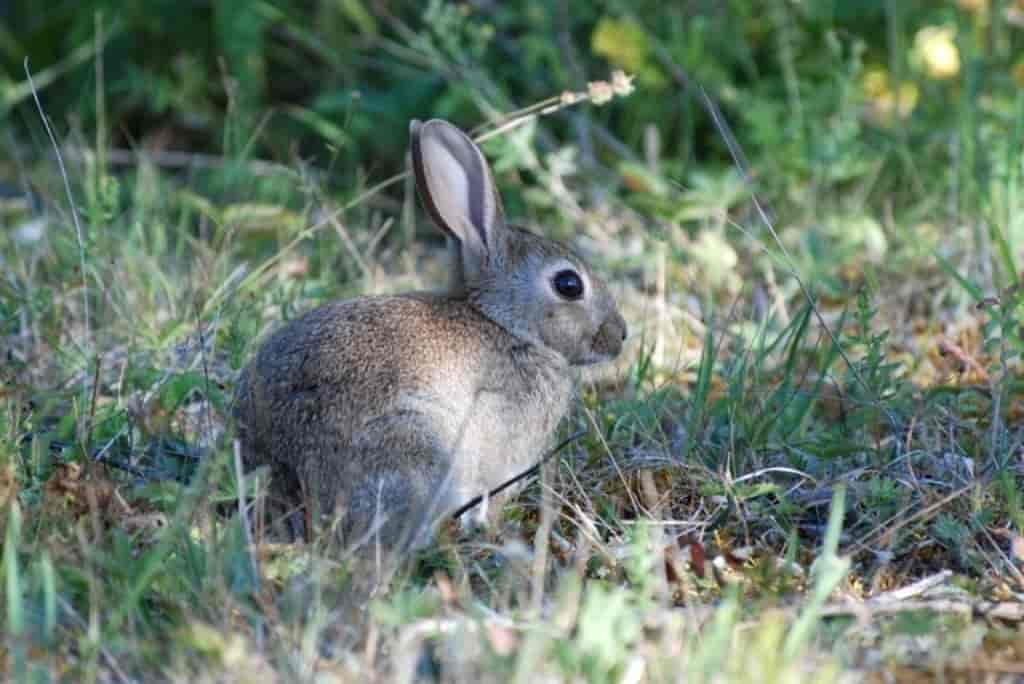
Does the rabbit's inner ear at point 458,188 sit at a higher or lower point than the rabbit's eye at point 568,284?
higher

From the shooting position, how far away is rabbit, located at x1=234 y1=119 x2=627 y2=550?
12.7ft

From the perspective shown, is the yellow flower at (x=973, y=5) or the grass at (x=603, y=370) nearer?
the grass at (x=603, y=370)

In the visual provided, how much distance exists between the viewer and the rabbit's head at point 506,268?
15.0ft

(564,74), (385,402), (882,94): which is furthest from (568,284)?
(882,94)

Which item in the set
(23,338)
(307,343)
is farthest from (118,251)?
(307,343)

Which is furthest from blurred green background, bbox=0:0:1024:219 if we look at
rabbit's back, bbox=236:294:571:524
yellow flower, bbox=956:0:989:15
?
rabbit's back, bbox=236:294:571:524

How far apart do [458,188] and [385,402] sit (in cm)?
92

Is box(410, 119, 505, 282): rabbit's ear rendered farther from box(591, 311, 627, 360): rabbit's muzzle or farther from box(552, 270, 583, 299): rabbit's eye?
box(591, 311, 627, 360): rabbit's muzzle

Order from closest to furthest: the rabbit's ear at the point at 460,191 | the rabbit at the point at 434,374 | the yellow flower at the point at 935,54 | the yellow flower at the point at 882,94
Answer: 1. the rabbit at the point at 434,374
2. the rabbit's ear at the point at 460,191
3. the yellow flower at the point at 935,54
4. the yellow flower at the point at 882,94

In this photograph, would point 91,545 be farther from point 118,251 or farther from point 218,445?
point 118,251

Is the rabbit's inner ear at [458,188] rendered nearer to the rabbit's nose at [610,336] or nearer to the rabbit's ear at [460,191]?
the rabbit's ear at [460,191]

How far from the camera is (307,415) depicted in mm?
3885

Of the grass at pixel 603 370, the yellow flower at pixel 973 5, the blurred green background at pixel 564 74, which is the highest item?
the yellow flower at pixel 973 5

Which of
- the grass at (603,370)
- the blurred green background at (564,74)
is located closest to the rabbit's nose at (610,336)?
the grass at (603,370)
